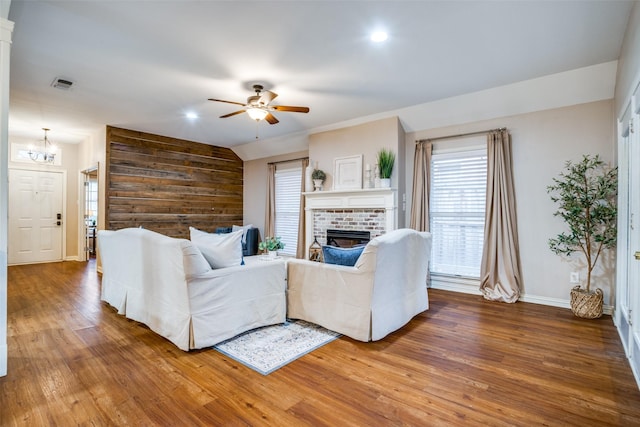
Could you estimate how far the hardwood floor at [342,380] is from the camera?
1780 mm

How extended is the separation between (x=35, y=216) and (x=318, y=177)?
20.4 ft

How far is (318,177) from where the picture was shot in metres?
5.71

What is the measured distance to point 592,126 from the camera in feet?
12.4

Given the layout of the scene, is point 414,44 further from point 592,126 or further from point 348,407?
point 348,407

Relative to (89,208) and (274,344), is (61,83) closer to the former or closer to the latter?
(274,344)

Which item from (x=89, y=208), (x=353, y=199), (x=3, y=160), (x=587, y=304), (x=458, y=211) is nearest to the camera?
(x=3, y=160)

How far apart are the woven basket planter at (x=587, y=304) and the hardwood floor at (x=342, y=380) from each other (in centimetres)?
Answer: 13

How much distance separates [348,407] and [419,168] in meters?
3.86

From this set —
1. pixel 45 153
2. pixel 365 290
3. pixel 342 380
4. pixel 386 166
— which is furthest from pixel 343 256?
pixel 45 153

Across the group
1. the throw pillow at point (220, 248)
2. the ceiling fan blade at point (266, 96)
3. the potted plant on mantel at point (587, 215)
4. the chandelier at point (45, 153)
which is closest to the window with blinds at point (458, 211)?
the potted plant on mantel at point (587, 215)

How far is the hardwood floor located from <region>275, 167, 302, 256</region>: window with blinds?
3.85 meters

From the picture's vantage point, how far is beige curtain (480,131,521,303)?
A: 13.6ft

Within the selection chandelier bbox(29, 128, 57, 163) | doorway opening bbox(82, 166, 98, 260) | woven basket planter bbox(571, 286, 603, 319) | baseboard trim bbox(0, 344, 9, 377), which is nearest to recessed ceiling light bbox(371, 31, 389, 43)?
woven basket planter bbox(571, 286, 603, 319)

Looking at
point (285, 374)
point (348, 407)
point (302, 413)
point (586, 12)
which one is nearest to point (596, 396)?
point (348, 407)
